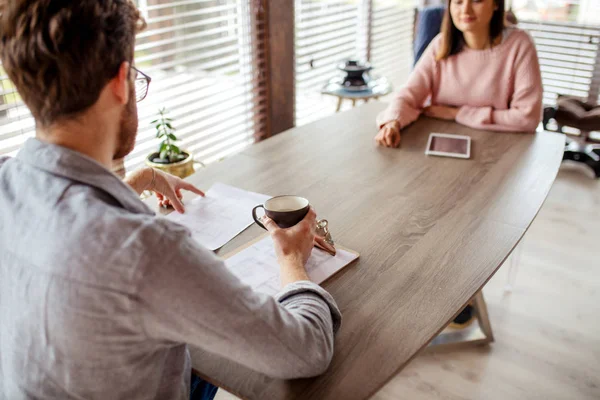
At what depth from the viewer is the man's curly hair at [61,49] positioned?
2.43ft

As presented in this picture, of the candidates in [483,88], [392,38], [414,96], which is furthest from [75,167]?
[392,38]

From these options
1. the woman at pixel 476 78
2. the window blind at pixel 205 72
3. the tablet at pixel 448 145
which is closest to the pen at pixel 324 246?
the tablet at pixel 448 145

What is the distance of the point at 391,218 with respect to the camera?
145 cm

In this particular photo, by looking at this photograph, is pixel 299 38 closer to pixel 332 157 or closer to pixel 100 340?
pixel 332 157

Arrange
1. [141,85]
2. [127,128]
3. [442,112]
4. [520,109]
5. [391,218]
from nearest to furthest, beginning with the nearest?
[127,128] → [141,85] → [391,218] → [520,109] → [442,112]

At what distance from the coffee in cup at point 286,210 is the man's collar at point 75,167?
0.44 meters

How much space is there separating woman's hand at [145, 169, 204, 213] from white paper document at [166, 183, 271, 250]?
0.09 ft

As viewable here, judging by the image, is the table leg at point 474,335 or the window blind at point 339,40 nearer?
the table leg at point 474,335

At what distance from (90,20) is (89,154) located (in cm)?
20

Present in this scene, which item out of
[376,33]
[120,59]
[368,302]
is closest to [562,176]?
[376,33]

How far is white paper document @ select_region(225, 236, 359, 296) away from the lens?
116 centimetres

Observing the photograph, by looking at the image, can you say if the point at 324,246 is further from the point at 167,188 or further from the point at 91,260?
the point at 91,260

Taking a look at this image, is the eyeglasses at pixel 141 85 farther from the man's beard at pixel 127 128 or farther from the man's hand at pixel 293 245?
the man's hand at pixel 293 245

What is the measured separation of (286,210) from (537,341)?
141 cm
